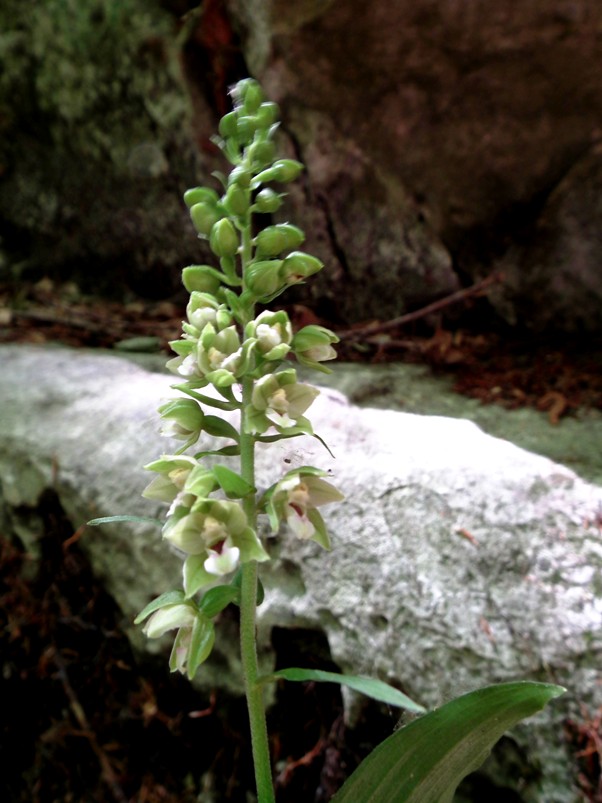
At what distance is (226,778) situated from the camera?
5.93ft

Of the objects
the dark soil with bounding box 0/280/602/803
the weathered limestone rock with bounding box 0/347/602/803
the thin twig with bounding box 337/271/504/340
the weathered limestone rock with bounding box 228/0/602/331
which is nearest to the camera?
A: the weathered limestone rock with bounding box 0/347/602/803

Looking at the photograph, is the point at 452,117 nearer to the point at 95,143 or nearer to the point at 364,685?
the point at 95,143

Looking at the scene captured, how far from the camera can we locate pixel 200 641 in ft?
4.05

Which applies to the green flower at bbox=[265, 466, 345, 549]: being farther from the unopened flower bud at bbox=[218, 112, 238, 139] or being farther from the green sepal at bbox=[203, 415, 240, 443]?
the unopened flower bud at bbox=[218, 112, 238, 139]

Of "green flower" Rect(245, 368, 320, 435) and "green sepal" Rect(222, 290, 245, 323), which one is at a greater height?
"green sepal" Rect(222, 290, 245, 323)

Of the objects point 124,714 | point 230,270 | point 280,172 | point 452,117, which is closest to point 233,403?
point 230,270

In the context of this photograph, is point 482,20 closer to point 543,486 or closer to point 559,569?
point 543,486

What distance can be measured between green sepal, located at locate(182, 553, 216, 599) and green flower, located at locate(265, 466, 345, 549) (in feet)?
0.51

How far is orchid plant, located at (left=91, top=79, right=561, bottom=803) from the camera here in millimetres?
1169

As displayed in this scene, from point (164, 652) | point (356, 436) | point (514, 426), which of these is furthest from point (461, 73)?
point (164, 652)

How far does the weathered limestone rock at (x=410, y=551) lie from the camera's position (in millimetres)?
1545

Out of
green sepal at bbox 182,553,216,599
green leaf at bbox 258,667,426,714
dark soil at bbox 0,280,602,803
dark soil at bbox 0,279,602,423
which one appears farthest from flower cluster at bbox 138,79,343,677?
dark soil at bbox 0,279,602,423

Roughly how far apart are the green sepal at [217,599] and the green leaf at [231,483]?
20 cm

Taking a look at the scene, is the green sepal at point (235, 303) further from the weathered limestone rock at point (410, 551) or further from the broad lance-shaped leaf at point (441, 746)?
the broad lance-shaped leaf at point (441, 746)
